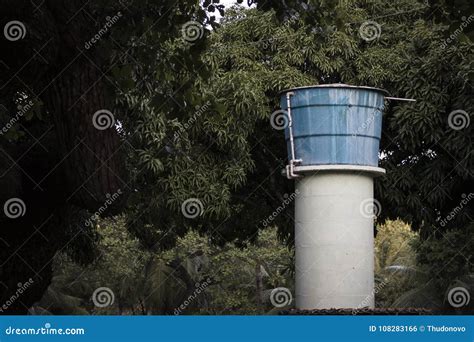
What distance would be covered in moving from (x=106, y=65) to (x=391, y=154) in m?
9.32

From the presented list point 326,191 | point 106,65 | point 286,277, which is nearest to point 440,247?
point 286,277

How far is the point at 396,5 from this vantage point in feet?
54.2
